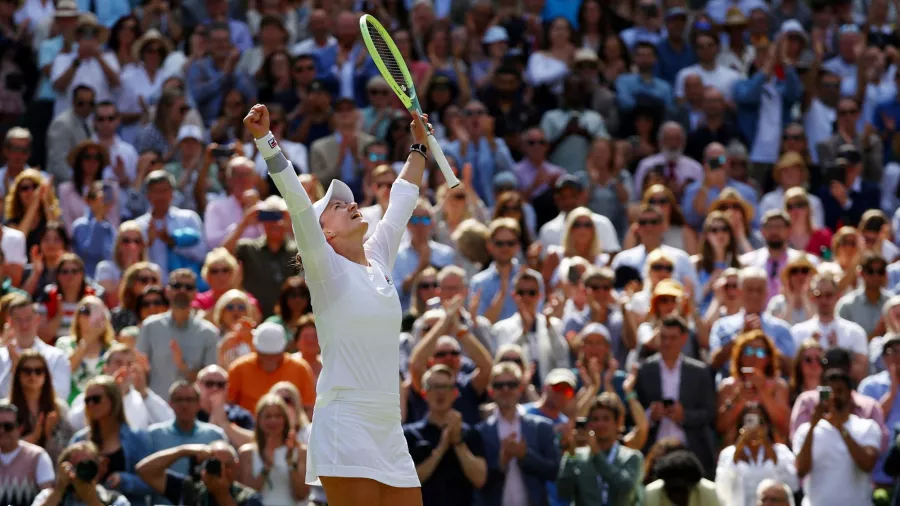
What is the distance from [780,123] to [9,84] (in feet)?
24.7

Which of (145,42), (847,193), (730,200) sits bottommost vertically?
(730,200)

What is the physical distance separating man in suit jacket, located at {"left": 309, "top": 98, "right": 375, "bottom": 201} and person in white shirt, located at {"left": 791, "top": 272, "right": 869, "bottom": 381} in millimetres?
4490

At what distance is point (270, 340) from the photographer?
11.9 metres

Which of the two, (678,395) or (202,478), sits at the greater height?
(678,395)

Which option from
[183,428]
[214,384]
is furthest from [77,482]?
[214,384]

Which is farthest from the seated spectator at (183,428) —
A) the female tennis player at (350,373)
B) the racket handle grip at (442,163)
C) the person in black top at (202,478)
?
the female tennis player at (350,373)

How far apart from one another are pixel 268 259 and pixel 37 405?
2736 mm

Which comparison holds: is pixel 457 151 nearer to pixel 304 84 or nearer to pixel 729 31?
pixel 304 84

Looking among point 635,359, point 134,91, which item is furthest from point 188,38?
point 635,359

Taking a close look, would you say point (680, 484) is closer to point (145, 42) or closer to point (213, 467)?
point (213, 467)

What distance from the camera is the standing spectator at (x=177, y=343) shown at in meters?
12.2

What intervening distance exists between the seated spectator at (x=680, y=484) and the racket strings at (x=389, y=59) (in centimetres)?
377

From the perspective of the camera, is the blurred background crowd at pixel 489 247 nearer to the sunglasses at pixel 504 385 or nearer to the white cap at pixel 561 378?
the sunglasses at pixel 504 385

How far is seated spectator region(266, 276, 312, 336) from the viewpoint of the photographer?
42.0 feet
